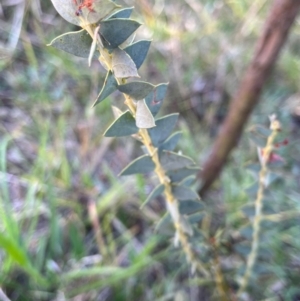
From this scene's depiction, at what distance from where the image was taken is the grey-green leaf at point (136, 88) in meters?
0.28

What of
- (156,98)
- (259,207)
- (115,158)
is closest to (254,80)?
(259,207)

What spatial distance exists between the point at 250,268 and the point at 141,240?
29 centimetres

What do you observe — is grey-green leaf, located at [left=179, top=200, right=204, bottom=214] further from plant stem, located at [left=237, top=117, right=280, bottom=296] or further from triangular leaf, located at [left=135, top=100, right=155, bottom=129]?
triangular leaf, located at [left=135, top=100, right=155, bottom=129]

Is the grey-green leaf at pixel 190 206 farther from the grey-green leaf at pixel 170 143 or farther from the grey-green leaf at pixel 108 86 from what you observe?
the grey-green leaf at pixel 108 86

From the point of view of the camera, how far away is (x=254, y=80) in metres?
0.60

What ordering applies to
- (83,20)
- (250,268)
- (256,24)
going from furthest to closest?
(256,24) < (250,268) < (83,20)

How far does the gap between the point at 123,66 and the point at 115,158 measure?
0.68 m

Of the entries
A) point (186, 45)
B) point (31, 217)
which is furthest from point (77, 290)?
point (186, 45)

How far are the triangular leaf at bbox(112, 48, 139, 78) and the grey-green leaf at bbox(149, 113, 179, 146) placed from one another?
0.12m

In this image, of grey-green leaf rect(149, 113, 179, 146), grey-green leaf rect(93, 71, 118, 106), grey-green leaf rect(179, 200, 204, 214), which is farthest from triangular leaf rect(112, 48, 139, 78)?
grey-green leaf rect(179, 200, 204, 214)

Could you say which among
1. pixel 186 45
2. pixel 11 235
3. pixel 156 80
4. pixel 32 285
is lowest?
pixel 32 285

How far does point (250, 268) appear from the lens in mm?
→ 574

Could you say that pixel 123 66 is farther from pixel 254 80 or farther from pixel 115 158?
pixel 115 158

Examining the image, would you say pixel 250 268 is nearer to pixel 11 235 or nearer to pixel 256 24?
pixel 11 235
